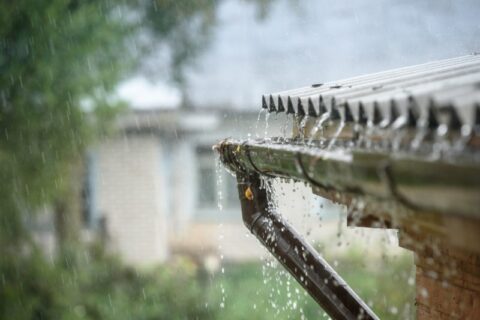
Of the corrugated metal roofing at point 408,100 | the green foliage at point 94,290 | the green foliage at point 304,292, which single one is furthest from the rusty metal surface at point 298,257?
the green foliage at point 94,290

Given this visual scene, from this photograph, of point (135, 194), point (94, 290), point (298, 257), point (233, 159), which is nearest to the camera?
point (298, 257)

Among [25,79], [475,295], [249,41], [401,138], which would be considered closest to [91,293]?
[25,79]

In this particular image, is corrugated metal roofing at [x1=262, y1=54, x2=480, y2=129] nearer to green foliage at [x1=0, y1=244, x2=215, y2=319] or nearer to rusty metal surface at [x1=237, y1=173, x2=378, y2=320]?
rusty metal surface at [x1=237, y1=173, x2=378, y2=320]

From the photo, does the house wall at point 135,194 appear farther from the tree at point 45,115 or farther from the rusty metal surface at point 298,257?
the rusty metal surface at point 298,257

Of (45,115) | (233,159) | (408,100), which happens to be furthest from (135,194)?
(408,100)

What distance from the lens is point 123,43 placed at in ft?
37.3

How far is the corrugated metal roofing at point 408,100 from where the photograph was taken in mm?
1679

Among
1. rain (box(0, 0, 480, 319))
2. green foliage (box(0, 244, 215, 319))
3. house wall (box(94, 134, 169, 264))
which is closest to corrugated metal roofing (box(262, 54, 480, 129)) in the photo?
rain (box(0, 0, 480, 319))

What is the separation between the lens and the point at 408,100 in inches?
73.2

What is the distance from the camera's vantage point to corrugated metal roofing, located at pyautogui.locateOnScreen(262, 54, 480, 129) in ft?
5.51

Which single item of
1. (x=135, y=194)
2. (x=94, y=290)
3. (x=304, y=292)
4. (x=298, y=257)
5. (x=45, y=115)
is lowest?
(x=304, y=292)

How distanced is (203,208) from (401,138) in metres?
11.6

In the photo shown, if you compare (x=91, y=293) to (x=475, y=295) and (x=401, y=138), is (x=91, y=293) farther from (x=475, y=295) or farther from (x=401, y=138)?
(x=401, y=138)

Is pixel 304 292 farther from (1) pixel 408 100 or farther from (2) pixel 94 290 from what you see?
(1) pixel 408 100
